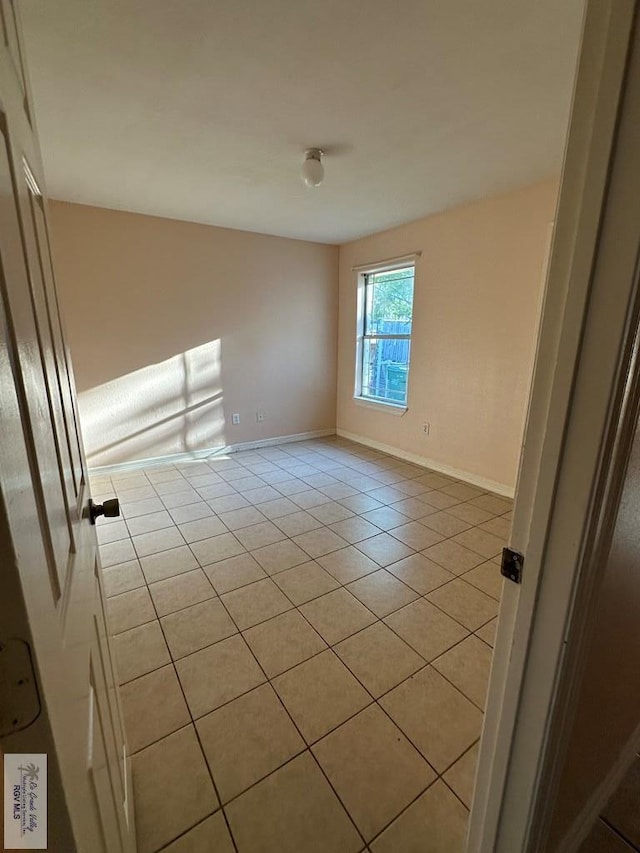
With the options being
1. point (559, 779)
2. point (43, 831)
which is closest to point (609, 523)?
point (559, 779)

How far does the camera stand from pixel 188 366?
12.9 feet

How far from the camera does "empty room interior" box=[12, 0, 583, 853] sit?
1279 mm

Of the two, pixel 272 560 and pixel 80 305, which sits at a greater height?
pixel 80 305

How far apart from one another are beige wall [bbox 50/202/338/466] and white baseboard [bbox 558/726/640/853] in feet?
12.8

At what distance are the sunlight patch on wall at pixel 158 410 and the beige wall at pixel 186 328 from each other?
0.01m

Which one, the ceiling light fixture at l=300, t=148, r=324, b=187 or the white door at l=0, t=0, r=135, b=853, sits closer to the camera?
the white door at l=0, t=0, r=135, b=853

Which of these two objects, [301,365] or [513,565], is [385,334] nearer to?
[301,365]

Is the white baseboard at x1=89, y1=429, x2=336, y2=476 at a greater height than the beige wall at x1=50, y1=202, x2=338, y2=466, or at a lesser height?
lesser

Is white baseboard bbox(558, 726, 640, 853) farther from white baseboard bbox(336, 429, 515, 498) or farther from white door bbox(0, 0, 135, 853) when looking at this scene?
white baseboard bbox(336, 429, 515, 498)

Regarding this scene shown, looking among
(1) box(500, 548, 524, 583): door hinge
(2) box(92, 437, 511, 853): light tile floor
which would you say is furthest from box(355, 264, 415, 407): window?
(1) box(500, 548, 524, 583): door hinge

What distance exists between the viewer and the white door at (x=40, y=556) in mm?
347

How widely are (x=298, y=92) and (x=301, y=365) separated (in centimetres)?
311

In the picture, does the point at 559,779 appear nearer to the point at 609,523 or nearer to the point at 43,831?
the point at 609,523

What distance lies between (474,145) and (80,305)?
3.32m
